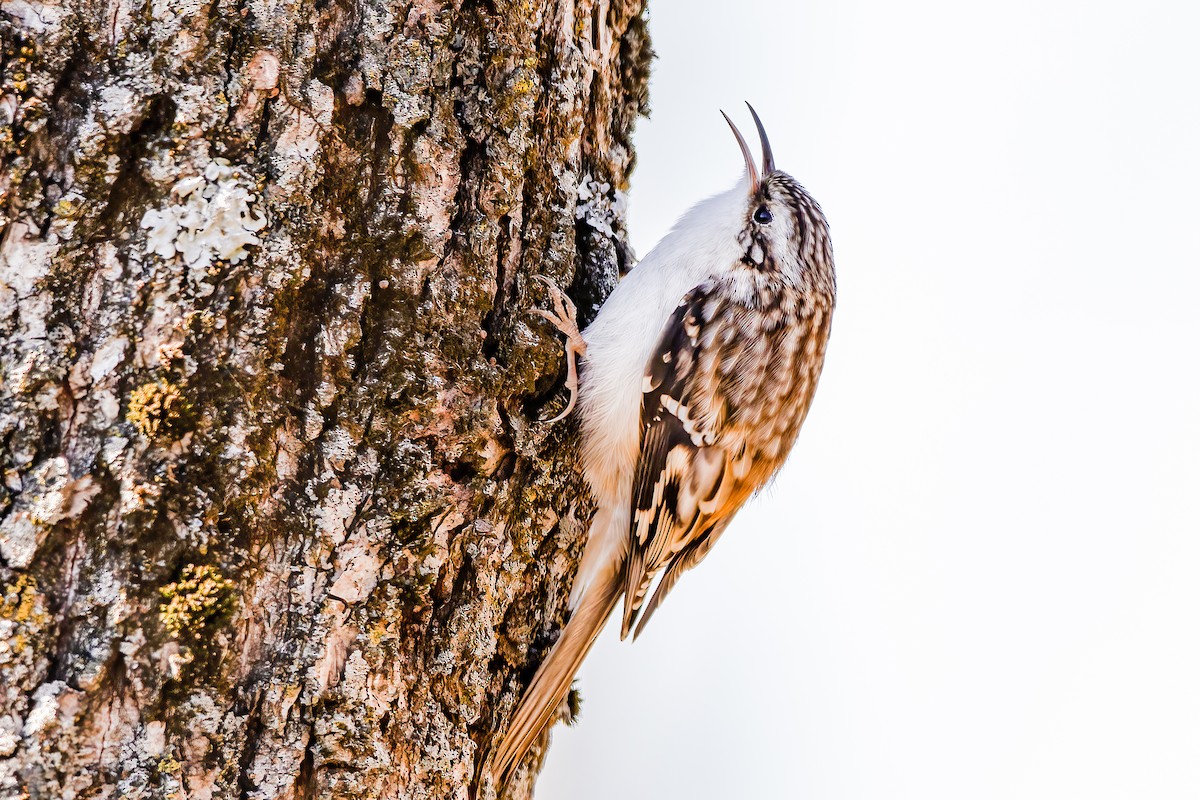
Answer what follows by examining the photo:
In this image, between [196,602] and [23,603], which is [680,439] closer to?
[196,602]

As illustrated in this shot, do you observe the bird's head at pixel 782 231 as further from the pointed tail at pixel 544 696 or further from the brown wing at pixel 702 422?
the pointed tail at pixel 544 696

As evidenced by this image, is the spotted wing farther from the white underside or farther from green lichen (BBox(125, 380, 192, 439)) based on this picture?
green lichen (BBox(125, 380, 192, 439))

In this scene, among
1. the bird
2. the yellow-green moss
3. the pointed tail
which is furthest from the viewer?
the bird

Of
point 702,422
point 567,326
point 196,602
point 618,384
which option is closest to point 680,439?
point 702,422

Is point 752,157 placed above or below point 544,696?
above

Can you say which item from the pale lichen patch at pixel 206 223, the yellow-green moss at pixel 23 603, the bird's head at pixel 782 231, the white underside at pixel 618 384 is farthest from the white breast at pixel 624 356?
the yellow-green moss at pixel 23 603

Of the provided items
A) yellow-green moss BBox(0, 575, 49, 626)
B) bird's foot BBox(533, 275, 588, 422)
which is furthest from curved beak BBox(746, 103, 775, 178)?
yellow-green moss BBox(0, 575, 49, 626)
